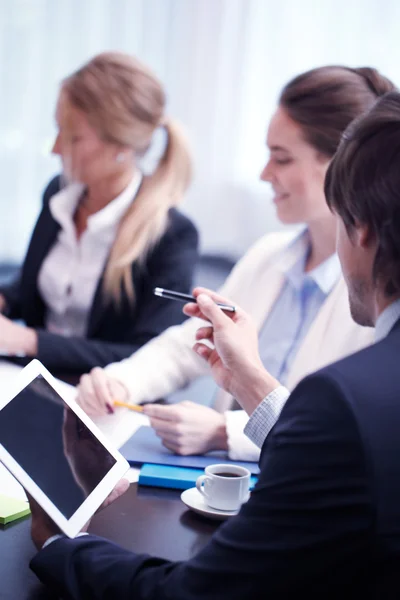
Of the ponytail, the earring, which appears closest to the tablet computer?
the ponytail

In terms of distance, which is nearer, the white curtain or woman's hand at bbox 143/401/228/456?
woman's hand at bbox 143/401/228/456

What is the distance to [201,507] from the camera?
1.06 m

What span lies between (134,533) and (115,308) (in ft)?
3.79

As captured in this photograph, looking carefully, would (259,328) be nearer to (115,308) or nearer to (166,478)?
(115,308)

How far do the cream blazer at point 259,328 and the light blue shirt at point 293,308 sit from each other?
0.04 feet

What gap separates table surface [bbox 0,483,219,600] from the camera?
2.89ft

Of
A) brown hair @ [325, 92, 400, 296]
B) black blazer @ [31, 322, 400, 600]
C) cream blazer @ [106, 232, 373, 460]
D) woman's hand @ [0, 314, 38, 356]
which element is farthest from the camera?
woman's hand @ [0, 314, 38, 356]

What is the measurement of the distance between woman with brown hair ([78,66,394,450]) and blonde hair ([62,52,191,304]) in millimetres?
336

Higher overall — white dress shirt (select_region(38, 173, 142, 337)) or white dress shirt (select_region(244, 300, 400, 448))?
white dress shirt (select_region(244, 300, 400, 448))

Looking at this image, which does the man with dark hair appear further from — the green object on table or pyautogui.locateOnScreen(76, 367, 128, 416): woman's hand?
pyautogui.locateOnScreen(76, 367, 128, 416): woman's hand

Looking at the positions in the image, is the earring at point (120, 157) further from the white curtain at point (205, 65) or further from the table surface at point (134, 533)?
the table surface at point (134, 533)

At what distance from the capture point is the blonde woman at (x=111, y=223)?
211 cm

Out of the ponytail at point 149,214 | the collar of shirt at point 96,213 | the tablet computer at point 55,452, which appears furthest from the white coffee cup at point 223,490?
the collar of shirt at point 96,213

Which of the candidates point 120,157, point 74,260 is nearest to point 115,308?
point 74,260
